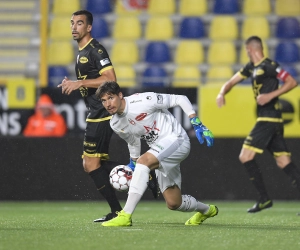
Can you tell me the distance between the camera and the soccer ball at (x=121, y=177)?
274 inches

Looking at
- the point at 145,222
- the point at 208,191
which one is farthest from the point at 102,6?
the point at 145,222

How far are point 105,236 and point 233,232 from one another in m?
1.06

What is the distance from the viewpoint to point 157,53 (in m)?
13.6

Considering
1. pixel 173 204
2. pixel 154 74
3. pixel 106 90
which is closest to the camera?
pixel 106 90

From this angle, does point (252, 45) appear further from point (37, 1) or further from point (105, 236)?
point (37, 1)

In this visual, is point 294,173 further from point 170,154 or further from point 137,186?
point 137,186

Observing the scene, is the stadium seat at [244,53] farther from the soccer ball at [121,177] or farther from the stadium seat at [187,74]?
the soccer ball at [121,177]

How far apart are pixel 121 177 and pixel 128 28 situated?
7332 mm

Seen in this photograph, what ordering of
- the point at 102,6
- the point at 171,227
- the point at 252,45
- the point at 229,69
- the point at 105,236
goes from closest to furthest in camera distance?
the point at 105,236
the point at 171,227
the point at 252,45
the point at 229,69
the point at 102,6

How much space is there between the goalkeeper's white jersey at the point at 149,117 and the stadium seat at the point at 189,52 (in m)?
6.91

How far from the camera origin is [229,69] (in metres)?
13.3

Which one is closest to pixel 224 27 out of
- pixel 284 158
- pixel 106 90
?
pixel 284 158

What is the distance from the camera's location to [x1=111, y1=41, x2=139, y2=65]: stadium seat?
44.9 feet

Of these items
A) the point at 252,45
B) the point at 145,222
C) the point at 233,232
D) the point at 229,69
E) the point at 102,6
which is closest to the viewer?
the point at 233,232
